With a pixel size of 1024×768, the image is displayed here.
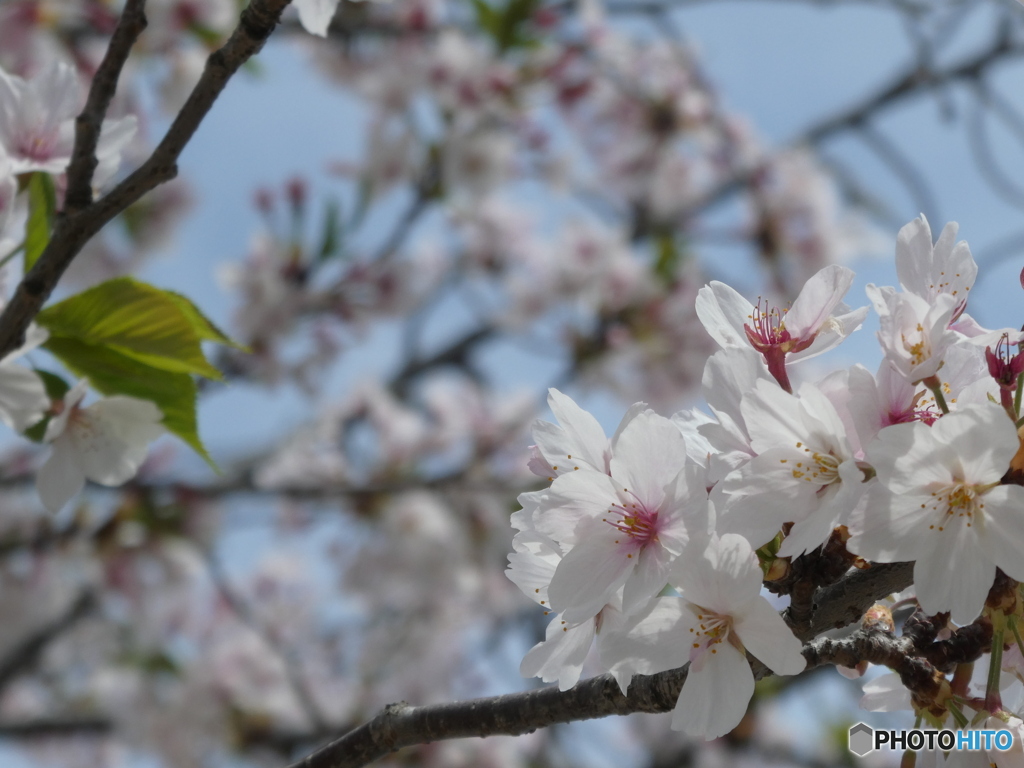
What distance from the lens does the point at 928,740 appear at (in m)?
0.68

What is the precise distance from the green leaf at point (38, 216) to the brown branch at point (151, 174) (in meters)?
0.19

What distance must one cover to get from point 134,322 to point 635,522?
0.57 metres

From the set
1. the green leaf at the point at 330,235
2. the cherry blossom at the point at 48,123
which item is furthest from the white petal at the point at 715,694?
the green leaf at the point at 330,235

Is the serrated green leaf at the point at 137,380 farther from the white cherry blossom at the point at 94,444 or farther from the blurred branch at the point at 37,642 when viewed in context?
the blurred branch at the point at 37,642

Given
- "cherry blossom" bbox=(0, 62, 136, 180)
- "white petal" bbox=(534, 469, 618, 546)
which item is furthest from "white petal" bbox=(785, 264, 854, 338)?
"cherry blossom" bbox=(0, 62, 136, 180)

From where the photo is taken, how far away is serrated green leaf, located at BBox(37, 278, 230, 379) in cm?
90

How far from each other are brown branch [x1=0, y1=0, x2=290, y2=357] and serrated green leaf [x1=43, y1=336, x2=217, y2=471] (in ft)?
0.50

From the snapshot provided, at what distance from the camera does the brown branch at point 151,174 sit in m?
0.74

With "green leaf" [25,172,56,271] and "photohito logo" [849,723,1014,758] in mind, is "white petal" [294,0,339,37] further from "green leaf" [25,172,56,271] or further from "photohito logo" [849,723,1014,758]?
"photohito logo" [849,723,1014,758]

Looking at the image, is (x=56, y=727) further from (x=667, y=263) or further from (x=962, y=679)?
(x=962, y=679)

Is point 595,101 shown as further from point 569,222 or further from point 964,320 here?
point 964,320

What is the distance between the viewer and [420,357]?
4.54 metres

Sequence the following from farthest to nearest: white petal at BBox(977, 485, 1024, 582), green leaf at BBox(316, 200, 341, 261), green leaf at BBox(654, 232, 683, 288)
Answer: green leaf at BBox(654, 232, 683, 288) < green leaf at BBox(316, 200, 341, 261) < white petal at BBox(977, 485, 1024, 582)

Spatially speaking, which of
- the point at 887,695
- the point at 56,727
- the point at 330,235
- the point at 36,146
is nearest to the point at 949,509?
the point at 887,695
